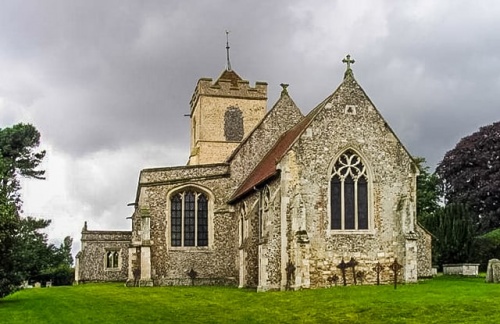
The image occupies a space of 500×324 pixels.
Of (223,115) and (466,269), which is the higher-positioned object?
(223,115)

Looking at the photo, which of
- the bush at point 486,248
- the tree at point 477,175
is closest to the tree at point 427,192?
the tree at point 477,175

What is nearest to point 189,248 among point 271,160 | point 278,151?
point 271,160

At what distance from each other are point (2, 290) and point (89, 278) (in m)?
24.6

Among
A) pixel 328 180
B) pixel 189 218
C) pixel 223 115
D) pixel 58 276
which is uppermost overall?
pixel 223 115

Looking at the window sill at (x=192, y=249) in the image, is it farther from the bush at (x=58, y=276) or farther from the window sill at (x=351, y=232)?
the bush at (x=58, y=276)

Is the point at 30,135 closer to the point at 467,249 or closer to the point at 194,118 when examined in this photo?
the point at 194,118

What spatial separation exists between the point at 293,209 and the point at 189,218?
35.6ft

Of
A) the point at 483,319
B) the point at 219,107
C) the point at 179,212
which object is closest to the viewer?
the point at 483,319

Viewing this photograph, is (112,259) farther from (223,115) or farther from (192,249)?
(192,249)

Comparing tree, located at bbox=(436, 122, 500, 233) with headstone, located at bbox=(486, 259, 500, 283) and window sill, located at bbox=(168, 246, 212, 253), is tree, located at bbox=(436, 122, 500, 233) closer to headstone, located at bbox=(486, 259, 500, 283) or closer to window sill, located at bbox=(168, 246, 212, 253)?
window sill, located at bbox=(168, 246, 212, 253)

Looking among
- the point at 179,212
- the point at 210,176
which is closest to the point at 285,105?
the point at 210,176

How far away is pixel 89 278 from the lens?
48.4 m

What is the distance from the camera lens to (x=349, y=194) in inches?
1119

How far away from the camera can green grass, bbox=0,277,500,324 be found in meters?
17.8
